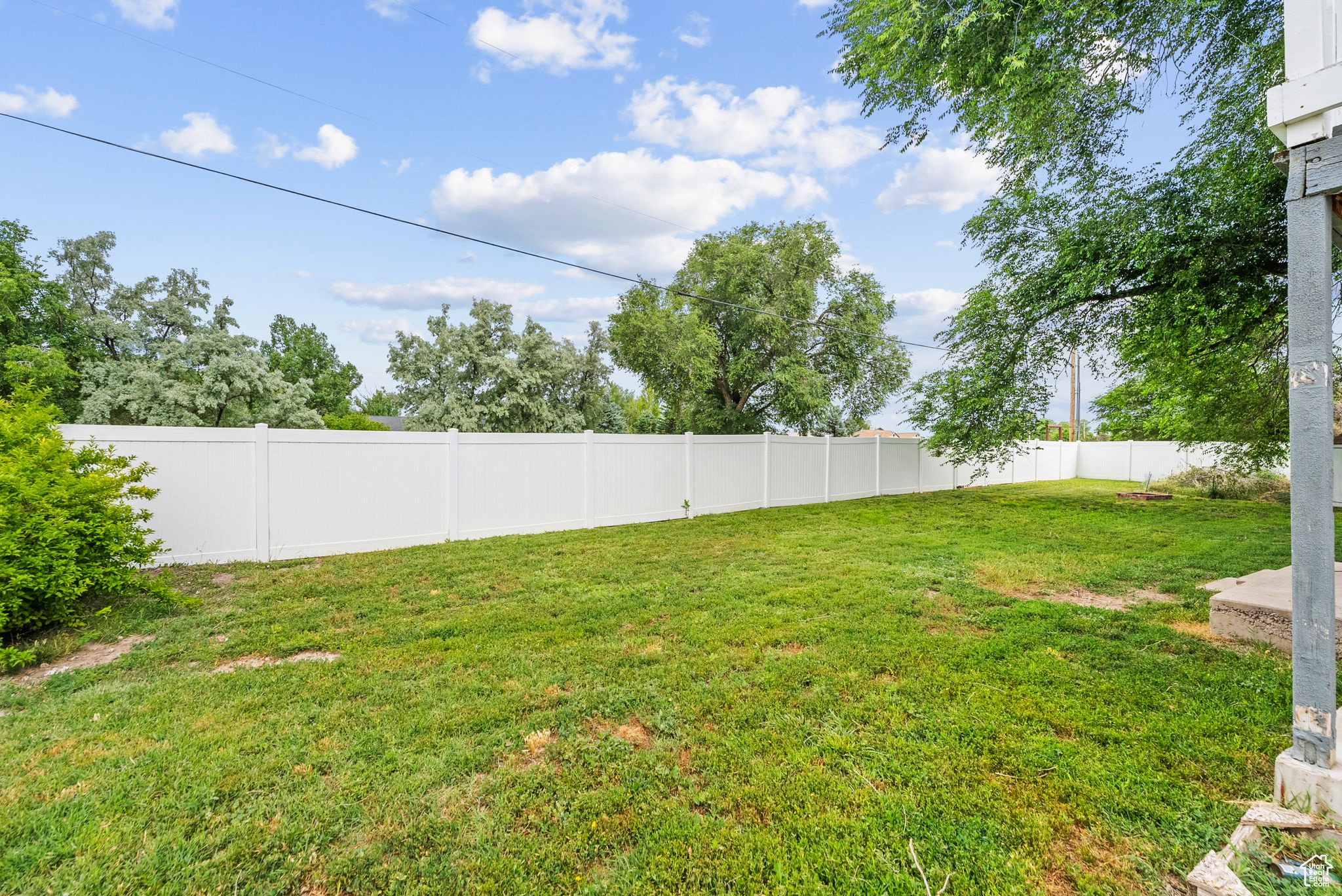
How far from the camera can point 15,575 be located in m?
2.99

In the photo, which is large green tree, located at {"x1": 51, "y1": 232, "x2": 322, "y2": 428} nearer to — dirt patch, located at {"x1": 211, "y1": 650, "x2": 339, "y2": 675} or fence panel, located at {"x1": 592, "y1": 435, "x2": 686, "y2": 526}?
fence panel, located at {"x1": 592, "y1": 435, "x2": 686, "y2": 526}

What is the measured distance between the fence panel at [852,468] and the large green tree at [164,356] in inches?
558

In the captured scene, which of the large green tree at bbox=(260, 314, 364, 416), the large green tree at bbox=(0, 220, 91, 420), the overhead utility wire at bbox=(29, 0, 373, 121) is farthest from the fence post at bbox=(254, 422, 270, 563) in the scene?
the large green tree at bbox=(260, 314, 364, 416)

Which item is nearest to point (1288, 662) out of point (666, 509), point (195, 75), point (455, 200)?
point (666, 509)

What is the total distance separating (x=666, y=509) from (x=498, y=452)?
292 cm

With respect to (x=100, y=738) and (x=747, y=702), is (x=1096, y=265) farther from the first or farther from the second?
(x=100, y=738)

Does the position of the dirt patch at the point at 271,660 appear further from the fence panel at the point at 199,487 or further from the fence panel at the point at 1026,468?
the fence panel at the point at 1026,468

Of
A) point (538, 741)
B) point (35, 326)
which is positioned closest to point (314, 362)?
point (35, 326)

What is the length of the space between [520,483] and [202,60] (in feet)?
19.4

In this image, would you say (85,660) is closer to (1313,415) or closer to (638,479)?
(1313,415)

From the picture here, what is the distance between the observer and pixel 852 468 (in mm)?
11664

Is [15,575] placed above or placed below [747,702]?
above

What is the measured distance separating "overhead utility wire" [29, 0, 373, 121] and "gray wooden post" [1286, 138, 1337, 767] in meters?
8.79

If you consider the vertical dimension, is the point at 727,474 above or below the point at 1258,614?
above
